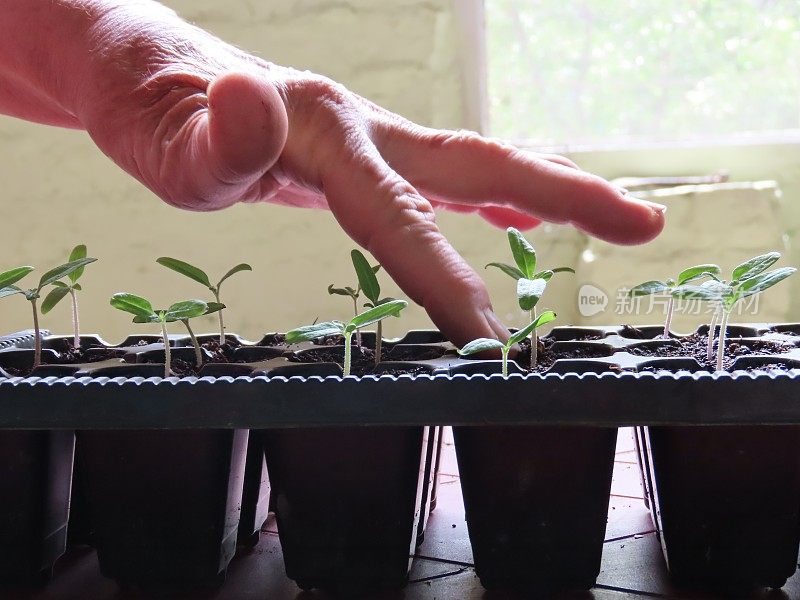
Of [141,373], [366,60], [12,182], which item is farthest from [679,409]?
[12,182]

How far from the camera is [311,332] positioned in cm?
66

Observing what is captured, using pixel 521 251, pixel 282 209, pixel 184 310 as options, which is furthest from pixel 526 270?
pixel 282 209

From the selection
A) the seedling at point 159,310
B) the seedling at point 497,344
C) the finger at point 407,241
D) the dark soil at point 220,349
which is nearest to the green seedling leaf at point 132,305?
the seedling at point 159,310

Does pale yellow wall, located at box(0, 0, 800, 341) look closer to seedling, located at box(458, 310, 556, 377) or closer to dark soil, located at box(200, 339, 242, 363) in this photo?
dark soil, located at box(200, 339, 242, 363)

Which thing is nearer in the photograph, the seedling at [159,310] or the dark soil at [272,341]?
the seedling at [159,310]

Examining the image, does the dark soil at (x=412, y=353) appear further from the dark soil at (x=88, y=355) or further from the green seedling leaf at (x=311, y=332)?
the dark soil at (x=88, y=355)

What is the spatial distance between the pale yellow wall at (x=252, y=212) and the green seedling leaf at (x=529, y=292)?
1.43 metres

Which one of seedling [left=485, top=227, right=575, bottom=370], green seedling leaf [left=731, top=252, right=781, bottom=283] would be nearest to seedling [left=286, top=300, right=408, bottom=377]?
seedling [left=485, top=227, right=575, bottom=370]

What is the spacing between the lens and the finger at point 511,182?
28.5 inches

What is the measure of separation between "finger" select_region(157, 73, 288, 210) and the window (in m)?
1.74

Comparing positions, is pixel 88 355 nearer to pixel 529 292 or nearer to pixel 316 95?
pixel 316 95

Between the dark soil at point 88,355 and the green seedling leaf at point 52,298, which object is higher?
the green seedling leaf at point 52,298

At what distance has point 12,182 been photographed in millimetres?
2340

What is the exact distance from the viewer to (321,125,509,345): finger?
2.06 feet
